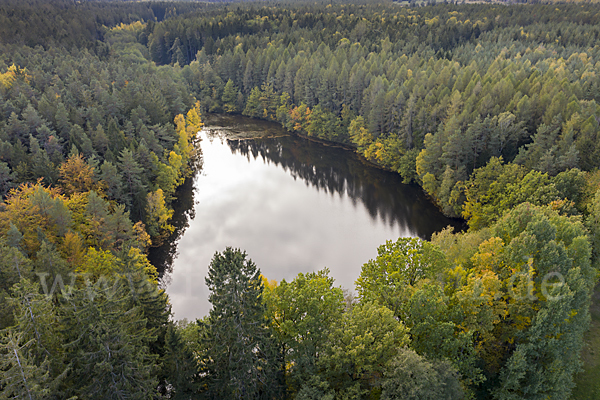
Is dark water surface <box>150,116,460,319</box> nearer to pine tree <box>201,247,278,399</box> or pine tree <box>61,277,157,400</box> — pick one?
pine tree <box>201,247,278,399</box>

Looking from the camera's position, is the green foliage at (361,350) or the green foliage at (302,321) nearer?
the green foliage at (361,350)

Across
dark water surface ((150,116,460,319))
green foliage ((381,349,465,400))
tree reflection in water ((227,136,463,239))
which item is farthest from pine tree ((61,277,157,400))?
tree reflection in water ((227,136,463,239))

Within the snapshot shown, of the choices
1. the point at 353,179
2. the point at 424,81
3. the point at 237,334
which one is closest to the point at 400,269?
the point at 237,334

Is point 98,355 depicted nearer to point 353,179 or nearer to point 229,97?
point 353,179

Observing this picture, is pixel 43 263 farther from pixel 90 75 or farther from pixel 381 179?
pixel 90 75

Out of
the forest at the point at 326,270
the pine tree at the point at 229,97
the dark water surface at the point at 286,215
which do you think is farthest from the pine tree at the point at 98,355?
the pine tree at the point at 229,97

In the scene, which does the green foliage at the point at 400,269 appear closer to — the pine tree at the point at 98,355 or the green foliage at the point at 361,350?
the green foliage at the point at 361,350

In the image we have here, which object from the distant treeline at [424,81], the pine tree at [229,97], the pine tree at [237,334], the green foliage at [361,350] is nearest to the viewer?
the pine tree at [237,334]

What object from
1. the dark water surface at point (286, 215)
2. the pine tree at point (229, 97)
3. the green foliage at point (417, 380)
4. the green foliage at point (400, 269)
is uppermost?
the pine tree at point (229, 97)
